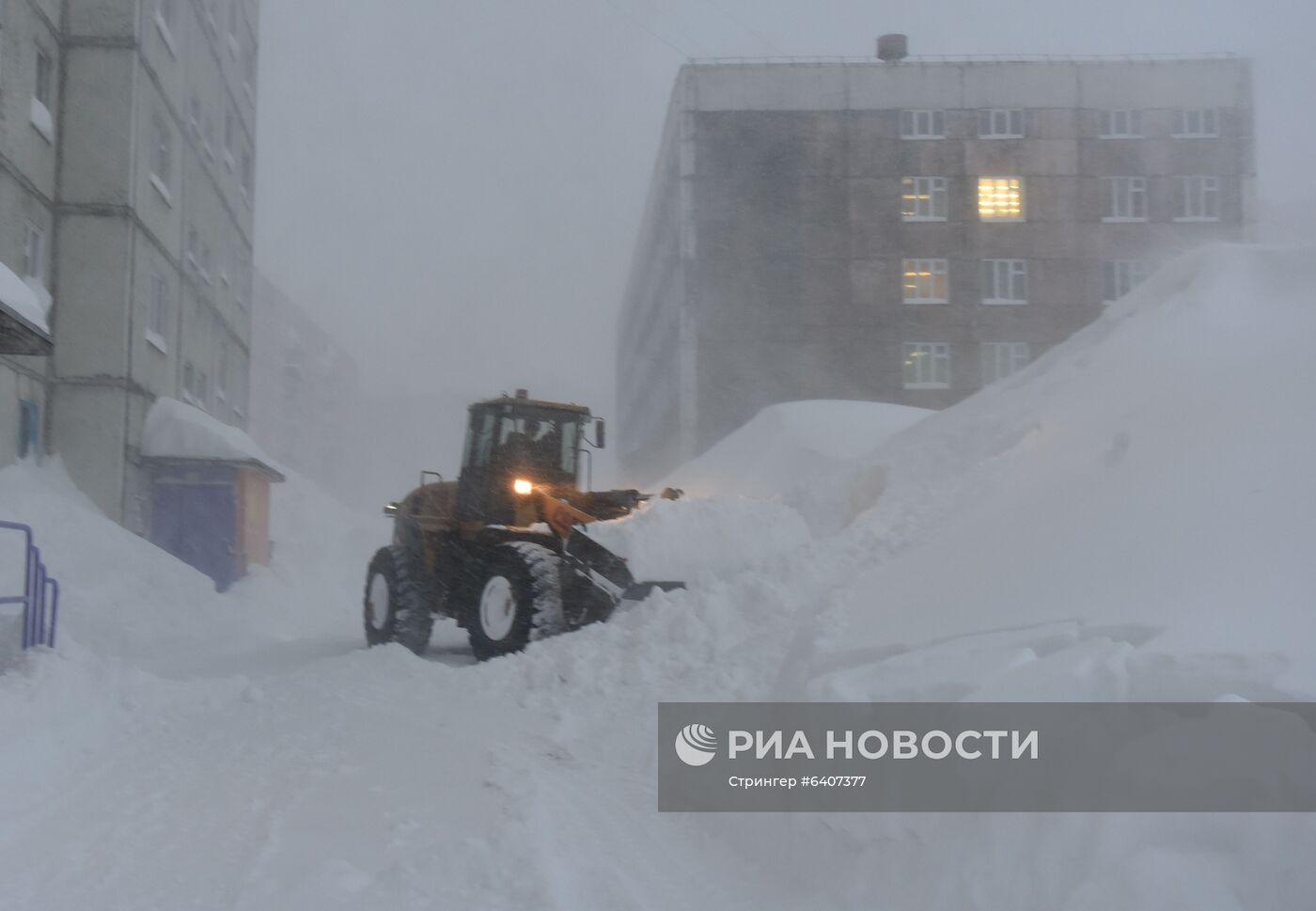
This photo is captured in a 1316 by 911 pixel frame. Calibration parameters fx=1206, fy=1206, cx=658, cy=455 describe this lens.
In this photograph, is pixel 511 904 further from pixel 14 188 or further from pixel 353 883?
pixel 14 188

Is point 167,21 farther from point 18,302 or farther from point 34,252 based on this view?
point 18,302

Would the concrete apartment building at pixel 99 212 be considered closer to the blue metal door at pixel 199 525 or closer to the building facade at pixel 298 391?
the blue metal door at pixel 199 525

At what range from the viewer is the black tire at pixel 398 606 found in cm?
1129

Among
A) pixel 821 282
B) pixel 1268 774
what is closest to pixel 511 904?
pixel 1268 774

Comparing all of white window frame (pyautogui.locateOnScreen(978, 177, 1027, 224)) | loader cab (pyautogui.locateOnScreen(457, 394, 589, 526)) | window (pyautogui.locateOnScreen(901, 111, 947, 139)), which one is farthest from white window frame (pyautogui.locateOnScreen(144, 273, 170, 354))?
white window frame (pyautogui.locateOnScreen(978, 177, 1027, 224))

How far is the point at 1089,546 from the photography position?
6.03m

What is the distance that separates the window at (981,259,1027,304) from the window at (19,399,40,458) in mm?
27464

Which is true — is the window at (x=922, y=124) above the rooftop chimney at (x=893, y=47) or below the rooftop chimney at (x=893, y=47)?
below

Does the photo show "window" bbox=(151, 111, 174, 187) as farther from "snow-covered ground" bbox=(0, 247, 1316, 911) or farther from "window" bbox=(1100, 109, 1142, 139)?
"window" bbox=(1100, 109, 1142, 139)

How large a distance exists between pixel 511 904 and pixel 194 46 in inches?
907

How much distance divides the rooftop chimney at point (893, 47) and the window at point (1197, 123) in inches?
332

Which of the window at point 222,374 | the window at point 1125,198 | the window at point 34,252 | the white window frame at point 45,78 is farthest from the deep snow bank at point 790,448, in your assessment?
the window at point 1125,198

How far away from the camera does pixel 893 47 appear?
38062 mm

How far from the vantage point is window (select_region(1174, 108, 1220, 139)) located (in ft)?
120
